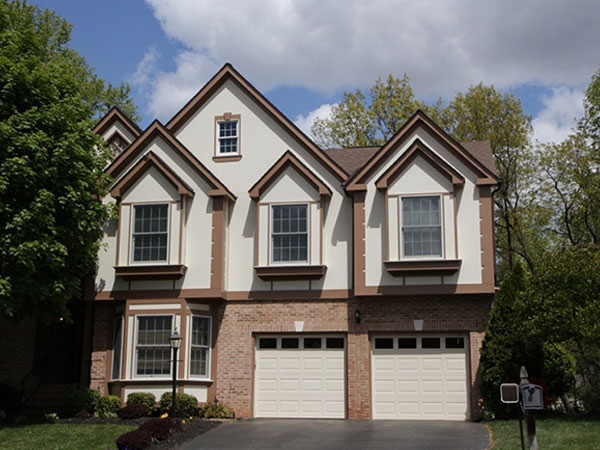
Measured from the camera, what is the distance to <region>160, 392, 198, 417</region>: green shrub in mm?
20406

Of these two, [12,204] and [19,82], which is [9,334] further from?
[19,82]

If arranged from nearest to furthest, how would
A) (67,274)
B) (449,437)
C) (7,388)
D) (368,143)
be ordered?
(449,437) → (67,274) → (7,388) → (368,143)

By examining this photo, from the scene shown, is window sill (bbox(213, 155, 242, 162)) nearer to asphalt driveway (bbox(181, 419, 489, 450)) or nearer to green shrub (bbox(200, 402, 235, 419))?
green shrub (bbox(200, 402, 235, 419))

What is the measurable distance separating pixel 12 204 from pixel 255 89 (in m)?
8.64

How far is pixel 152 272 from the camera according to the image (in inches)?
854

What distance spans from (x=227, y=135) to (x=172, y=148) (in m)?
1.92

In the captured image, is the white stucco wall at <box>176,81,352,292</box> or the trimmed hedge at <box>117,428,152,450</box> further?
the white stucco wall at <box>176,81,352,292</box>

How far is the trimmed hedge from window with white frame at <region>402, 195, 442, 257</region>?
8.82 metres

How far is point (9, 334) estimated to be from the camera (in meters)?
23.9

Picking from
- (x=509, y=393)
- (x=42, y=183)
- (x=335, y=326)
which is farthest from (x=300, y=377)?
(x=509, y=393)

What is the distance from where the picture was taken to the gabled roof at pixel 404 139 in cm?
2103

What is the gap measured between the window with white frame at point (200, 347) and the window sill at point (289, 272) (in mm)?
2232

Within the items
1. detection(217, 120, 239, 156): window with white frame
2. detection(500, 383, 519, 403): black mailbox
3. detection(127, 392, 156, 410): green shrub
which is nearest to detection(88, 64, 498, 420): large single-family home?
detection(127, 392, 156, 410): green shrub

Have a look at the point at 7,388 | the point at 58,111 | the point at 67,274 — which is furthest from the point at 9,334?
the point at 58,111
